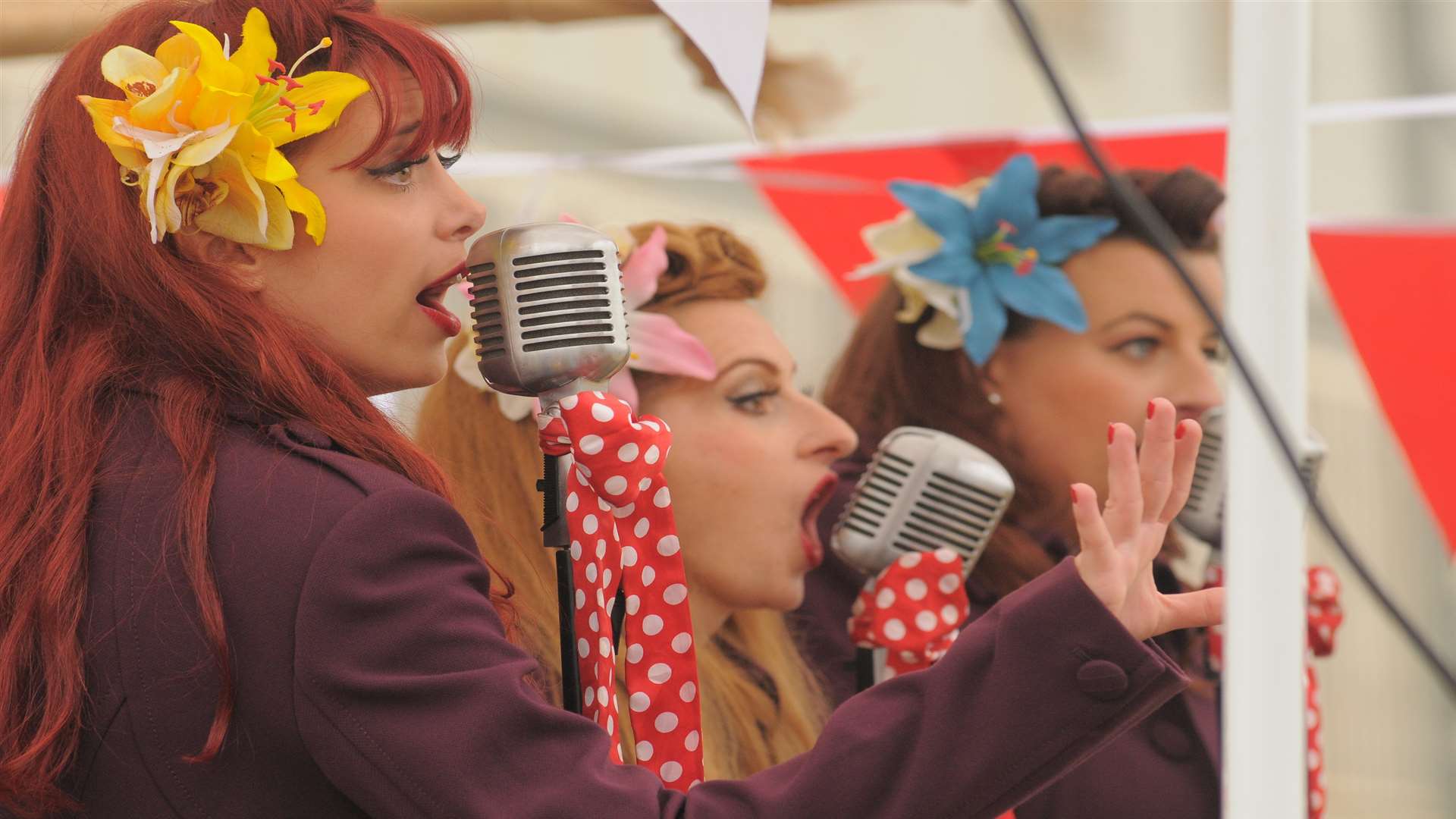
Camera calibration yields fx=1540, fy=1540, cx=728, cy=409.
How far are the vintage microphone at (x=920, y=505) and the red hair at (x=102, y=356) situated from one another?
68cm

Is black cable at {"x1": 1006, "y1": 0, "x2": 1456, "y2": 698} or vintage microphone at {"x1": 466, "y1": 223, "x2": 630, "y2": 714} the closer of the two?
black cable at {"x1": 1006, "y1": 0, "x2": 1456, "y2": 698}

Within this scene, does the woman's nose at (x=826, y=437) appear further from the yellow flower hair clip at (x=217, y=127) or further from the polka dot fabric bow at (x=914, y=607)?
the yellow flower hair clip at (x=217, y=127)

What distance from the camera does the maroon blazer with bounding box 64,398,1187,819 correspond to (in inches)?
39.1

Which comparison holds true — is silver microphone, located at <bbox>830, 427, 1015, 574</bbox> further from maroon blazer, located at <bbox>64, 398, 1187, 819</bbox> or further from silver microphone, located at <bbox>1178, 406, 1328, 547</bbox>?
maroon blazer, located at <bbox>64, 398, 1187, 819</bbox>

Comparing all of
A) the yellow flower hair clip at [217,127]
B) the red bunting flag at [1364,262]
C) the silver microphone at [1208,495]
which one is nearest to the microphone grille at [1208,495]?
the silver microphone at [1208,495]

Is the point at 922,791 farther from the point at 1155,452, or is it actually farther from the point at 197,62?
the point at 197,62

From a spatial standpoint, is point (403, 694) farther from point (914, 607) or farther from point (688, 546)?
point (688, 546)

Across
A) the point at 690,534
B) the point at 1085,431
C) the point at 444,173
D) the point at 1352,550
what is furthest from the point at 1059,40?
the point at 1352,550

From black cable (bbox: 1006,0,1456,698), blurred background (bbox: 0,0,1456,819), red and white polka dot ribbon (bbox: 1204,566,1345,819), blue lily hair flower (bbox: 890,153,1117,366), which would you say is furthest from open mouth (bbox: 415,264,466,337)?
blurred background (bbox: 0,0,1456,819)

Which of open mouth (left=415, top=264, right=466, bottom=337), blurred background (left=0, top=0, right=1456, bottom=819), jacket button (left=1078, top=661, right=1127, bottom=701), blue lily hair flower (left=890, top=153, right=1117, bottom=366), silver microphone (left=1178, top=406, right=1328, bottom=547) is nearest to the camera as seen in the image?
jacket button (left=1078, top=661, right=1127, bottom=701)

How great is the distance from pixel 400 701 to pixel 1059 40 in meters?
2.97

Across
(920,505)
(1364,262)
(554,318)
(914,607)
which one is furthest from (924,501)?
(1364,262)

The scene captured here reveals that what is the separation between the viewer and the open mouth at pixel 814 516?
205cm

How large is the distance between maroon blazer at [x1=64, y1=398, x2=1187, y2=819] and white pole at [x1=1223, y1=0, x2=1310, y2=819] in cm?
17
